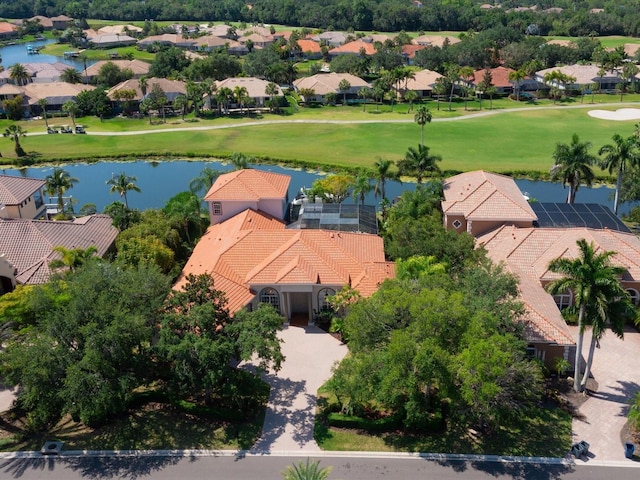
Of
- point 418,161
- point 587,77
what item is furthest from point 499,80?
point 418,161

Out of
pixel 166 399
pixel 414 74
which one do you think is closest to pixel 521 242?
pixel 166 399

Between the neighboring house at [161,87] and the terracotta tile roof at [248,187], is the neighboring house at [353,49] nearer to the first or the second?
the neighboring house at [161,87]

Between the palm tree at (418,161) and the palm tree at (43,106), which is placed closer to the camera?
the palm tree at (418,161)

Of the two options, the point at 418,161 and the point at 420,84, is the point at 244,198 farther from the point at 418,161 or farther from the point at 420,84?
the point at 420,84

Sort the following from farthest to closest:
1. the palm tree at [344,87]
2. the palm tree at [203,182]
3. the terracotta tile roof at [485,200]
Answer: the palm tree at [344,87] < the palm tree at [203,182] < the terracotta tile roof at [485,200]

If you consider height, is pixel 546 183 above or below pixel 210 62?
below

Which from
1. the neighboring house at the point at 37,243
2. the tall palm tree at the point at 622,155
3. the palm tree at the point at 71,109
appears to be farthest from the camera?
the palm tree at the point at 71,109

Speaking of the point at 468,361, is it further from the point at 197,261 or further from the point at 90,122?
the point at 90,122

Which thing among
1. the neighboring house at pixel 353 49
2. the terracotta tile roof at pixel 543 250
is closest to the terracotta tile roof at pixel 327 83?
the neighboring house at pixel 353 49
